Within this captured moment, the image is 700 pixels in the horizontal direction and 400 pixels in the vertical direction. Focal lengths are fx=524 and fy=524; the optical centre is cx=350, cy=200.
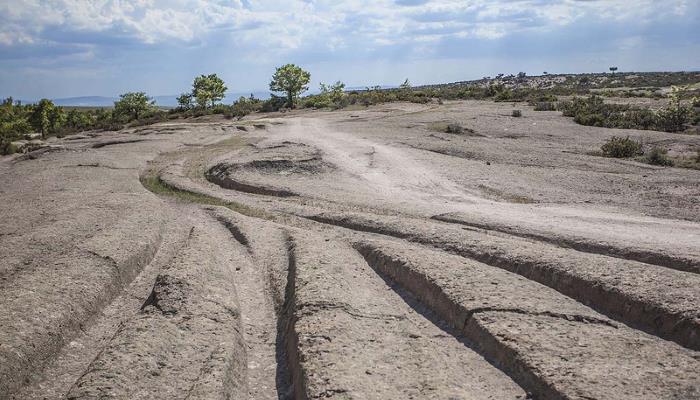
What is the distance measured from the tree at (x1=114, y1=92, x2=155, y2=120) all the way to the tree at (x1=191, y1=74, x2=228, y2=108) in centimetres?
713

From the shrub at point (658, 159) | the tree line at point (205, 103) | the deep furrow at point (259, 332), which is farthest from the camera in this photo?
the tree line at point (205, 103)

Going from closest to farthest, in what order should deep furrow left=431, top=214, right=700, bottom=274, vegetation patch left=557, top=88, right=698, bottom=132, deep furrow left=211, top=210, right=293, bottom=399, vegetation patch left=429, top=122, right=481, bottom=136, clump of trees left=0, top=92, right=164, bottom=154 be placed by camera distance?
1. deep furrow left=211, top=210, right=293, bottom=399
2. deep furrow left=431, top=214, right=700, bottom=274
3. vegetation patch left=429, top=122, right=481, bottom=136
4. vegetation patch left=557, top=88, right=698, bottom=132
5. clump of trees left=0, top=92, right=164, bottom=154

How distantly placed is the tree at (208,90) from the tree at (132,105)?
713 centimetres

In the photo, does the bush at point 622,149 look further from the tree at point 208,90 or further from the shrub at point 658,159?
the tree at point 208,90

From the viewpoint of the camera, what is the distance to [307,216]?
15133mm

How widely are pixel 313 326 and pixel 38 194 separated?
13.5 metres

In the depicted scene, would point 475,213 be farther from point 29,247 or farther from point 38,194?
point 38,194

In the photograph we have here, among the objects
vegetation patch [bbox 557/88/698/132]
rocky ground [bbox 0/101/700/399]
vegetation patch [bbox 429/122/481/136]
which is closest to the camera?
rocky ground [bbox 0/101/700/399]

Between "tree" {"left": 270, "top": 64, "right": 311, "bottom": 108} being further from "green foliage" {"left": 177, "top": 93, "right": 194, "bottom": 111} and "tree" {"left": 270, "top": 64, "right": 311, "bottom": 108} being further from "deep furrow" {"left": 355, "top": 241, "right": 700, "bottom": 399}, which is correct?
"deep furrow" {"left": 355, "top": 241, "right": 700, "bottom": 399}

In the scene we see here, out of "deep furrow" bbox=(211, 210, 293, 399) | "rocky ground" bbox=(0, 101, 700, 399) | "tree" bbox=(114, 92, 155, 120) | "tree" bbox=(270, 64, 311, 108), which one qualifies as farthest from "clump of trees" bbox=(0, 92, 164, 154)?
"deep furrow" bbox=(211, 210, 293, 399)

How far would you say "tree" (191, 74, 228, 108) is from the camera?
248 ft

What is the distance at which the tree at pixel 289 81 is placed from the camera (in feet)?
253

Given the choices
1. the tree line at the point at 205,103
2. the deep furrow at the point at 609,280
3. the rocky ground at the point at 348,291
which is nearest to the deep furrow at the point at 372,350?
the rocky ground at the point at 348,291

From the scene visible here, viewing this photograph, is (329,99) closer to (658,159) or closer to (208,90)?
(208,90)
